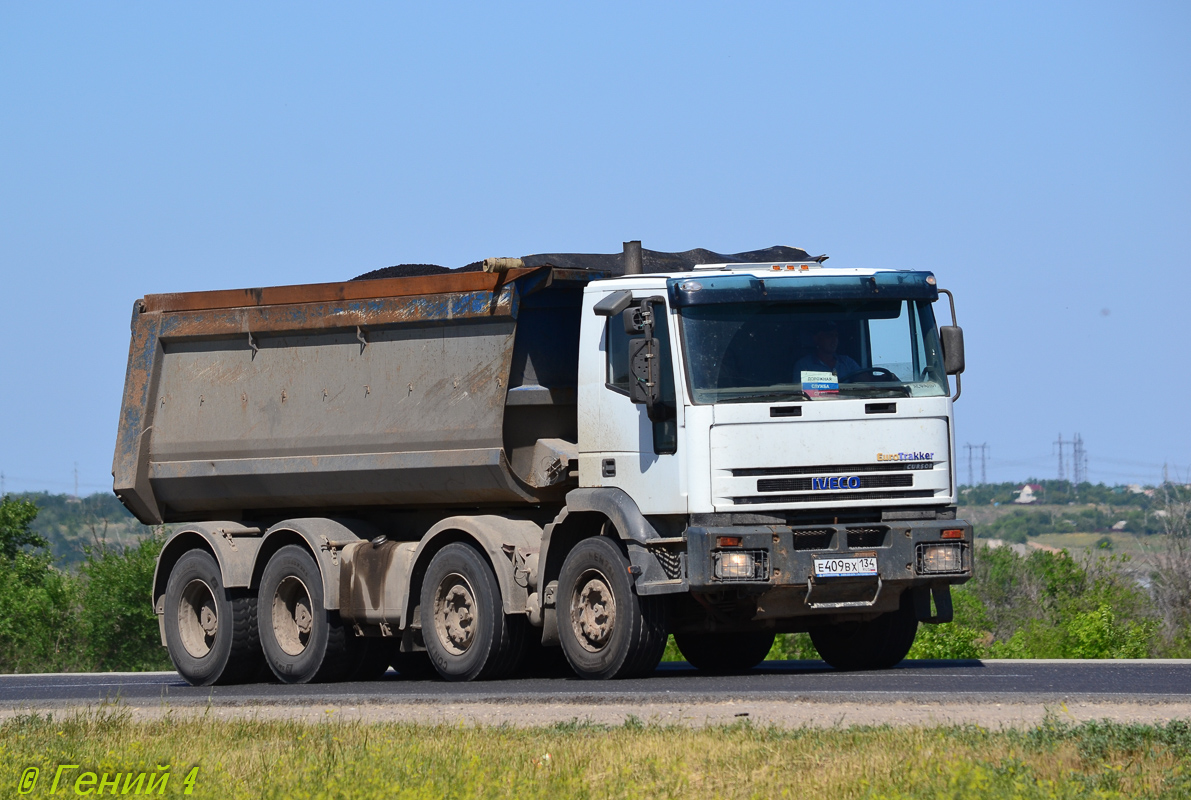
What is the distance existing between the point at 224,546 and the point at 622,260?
5.16 meters

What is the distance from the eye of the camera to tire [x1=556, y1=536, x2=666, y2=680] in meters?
13.9

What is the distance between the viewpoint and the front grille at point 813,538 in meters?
13.6

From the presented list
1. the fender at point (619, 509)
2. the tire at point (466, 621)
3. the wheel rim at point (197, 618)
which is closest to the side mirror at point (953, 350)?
the fender at point (619, 509)

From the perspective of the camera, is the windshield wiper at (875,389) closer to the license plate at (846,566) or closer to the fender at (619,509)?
the license plate at (846,566)

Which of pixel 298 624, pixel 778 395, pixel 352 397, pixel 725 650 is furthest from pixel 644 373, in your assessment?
pixel 298 624

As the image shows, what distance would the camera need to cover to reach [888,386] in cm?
1384

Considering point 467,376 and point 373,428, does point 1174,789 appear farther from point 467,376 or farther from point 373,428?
point 373,428

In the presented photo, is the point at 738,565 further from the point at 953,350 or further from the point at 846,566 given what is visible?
the point at 953,350

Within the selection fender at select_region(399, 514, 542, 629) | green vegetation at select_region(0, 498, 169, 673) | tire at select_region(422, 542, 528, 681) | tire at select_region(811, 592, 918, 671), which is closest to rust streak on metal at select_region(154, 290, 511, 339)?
fender at select_region(399, 514, 542, 629)

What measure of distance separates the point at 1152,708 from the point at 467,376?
6.85 meters

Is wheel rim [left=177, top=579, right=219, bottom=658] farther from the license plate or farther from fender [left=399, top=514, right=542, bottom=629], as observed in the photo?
the license plate

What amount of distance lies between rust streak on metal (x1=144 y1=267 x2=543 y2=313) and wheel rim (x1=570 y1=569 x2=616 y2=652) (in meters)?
2.69

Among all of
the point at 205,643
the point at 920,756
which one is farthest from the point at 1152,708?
the point at 205,643

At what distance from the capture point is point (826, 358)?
13.8 metres
